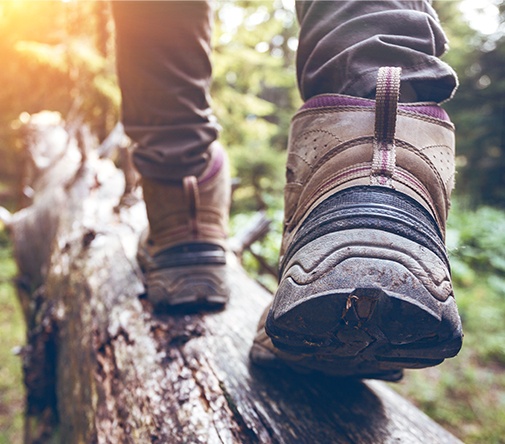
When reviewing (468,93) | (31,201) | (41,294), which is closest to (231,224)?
(31,201)

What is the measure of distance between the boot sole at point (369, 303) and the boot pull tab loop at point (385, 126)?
116mm

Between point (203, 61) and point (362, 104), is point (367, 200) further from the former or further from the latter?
point (203, 61)

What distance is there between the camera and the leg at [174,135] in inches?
47.2

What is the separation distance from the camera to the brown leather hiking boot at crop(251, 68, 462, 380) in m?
0.64

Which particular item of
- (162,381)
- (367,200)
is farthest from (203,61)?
(162,381)

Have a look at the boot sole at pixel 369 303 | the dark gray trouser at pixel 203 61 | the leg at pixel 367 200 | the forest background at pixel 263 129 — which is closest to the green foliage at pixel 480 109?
the forest background at pixel 263 129

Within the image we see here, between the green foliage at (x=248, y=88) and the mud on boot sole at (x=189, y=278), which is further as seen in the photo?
the green foliage at (x=248, y=88)

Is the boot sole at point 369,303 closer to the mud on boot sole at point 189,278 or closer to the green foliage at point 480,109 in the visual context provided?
the mud on boot sole at point 189,278

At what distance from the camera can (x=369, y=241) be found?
678 mm

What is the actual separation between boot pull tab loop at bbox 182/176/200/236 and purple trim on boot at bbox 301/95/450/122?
52 cm

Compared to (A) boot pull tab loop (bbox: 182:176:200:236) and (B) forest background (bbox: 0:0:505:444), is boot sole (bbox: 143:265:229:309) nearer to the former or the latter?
(A) boot pull tab loop (bbox: 182:176:200:236)

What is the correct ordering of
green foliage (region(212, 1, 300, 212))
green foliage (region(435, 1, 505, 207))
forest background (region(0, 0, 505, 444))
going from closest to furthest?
1. forest background (region(0, 0, 505, 444))
2. green foliage (region(212, 1, 300, 212))
3. green foliage (region(435, 1, 505, 207))

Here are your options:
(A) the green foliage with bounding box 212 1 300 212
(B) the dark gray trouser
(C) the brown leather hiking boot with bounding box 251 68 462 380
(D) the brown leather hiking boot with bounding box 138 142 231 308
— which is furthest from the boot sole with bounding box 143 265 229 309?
(A) the green foliage with bounding box 212 1 300 212

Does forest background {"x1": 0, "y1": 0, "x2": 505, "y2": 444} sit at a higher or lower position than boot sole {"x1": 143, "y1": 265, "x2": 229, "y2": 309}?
lower
